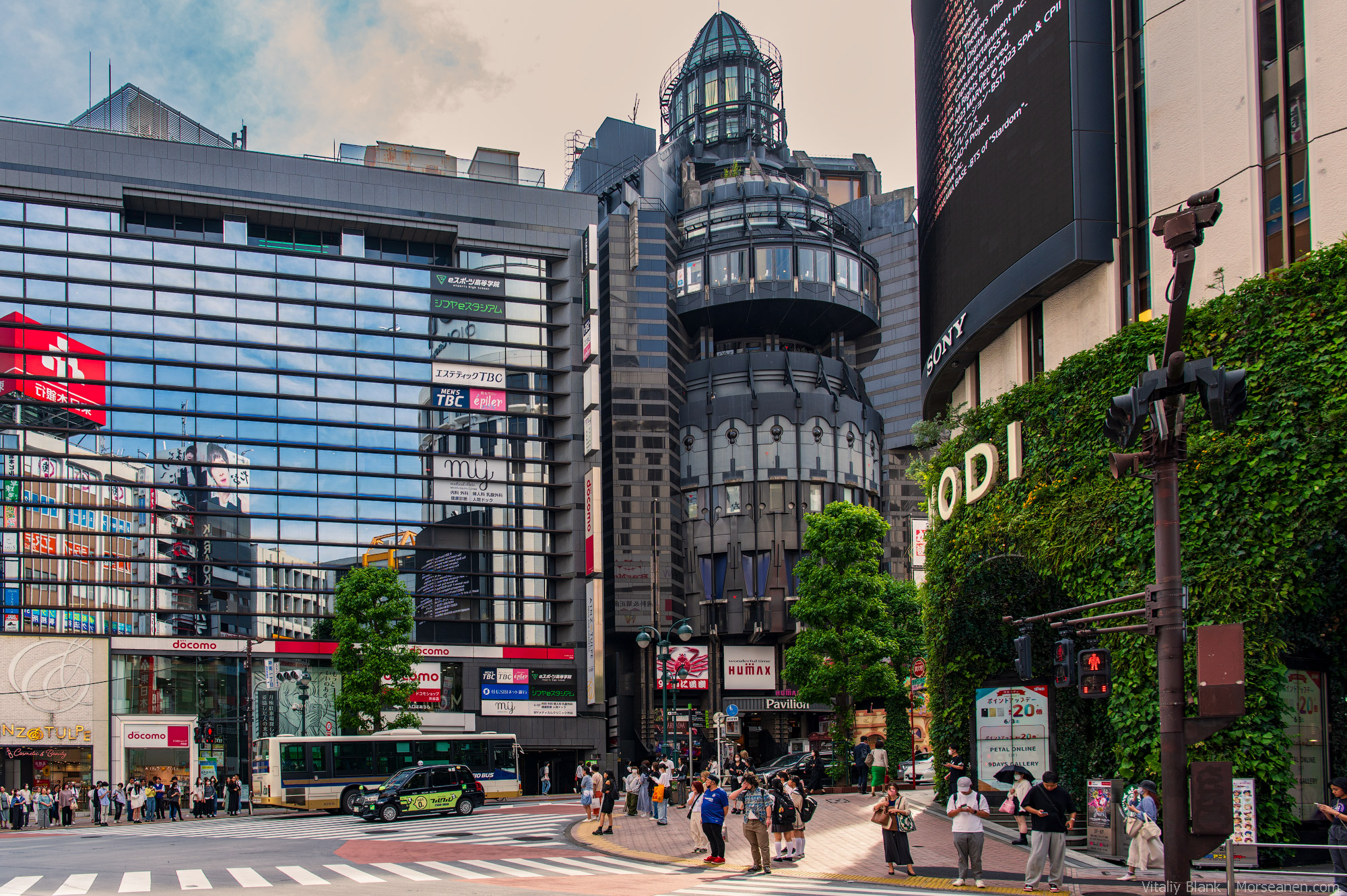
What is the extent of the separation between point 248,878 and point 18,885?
3831mm

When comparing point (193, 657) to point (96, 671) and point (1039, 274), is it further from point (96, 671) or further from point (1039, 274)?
point (1039, 274)

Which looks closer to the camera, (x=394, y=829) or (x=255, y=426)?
(x=394, y=829)

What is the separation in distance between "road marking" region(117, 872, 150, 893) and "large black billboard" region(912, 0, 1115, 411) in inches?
893

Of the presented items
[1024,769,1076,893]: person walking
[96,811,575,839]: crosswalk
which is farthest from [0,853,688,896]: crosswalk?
[1024,769,1076,893]: person walking

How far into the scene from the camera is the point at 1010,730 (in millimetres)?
30891

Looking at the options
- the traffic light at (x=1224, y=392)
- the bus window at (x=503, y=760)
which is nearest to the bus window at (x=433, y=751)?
the bus window at (x=503, y=760)

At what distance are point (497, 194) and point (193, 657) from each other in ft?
110

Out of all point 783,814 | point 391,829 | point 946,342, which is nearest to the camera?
point 783,814

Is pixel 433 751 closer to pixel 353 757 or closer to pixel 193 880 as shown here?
pixel 353 757

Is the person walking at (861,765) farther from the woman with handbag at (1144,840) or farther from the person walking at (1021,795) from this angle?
the woman with handbag at (1144,840)

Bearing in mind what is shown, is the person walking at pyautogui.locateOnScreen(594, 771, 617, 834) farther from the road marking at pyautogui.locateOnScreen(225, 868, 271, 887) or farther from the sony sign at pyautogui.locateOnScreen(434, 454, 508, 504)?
the sony sign at pyautogui.locateOnScreen(434, 454, 508, 504)

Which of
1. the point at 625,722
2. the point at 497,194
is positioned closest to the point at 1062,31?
the point at 497,194

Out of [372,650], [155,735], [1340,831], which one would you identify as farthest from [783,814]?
[155,735]

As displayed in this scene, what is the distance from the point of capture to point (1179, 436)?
46.2ft
